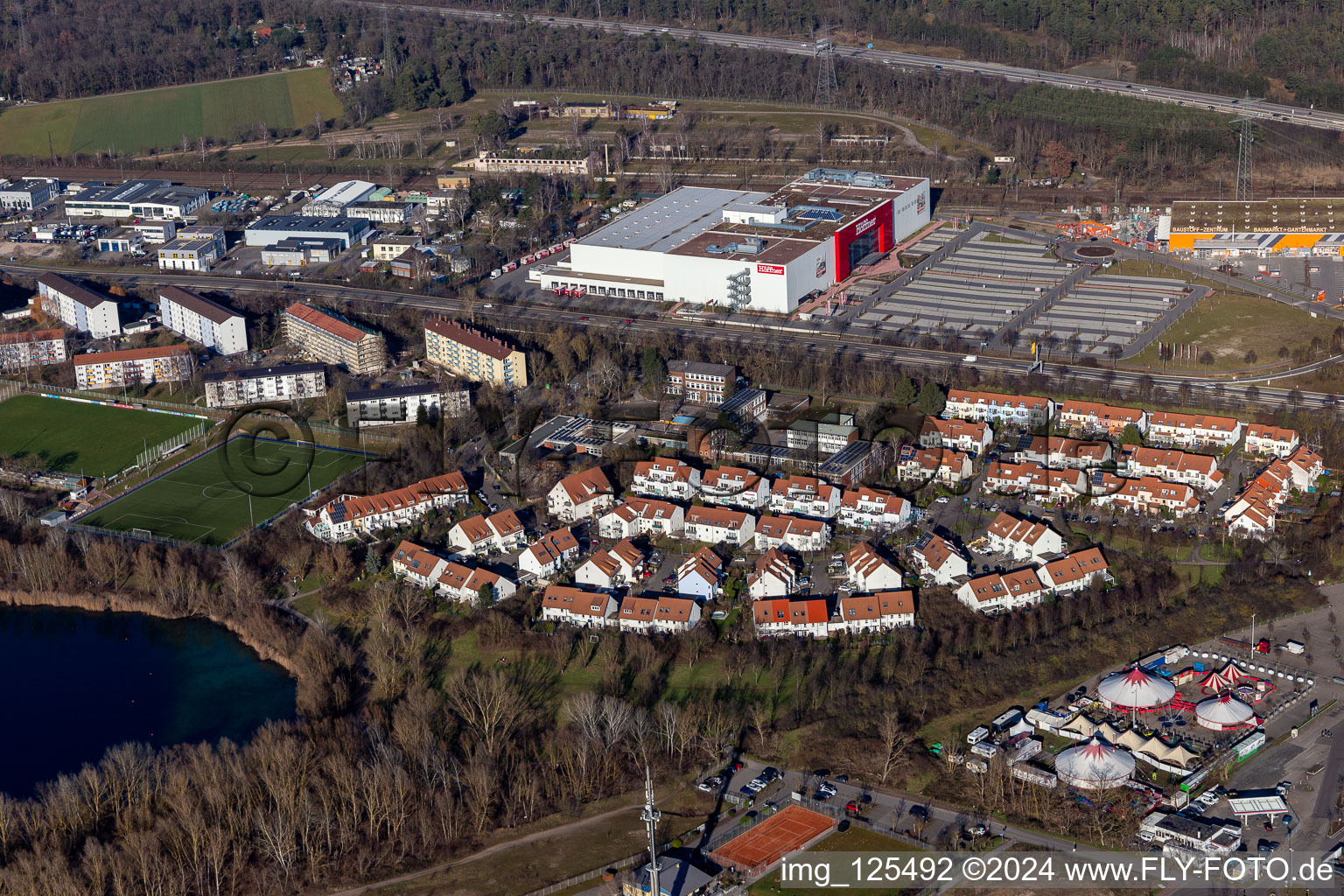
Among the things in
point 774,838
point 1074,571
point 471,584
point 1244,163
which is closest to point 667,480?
point 471,584

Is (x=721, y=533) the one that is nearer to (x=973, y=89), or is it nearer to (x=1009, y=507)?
(x=1009, y=507)

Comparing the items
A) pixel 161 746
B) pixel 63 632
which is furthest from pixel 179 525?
pixel 161 746

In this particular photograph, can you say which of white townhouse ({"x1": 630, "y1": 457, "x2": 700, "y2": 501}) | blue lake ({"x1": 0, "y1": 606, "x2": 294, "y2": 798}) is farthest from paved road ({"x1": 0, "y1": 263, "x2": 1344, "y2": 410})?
blue lake ({"x1": 0, "y1": 606, "x2": 294, "y2": 798})

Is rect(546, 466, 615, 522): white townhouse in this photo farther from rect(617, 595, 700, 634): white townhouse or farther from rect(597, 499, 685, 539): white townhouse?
rect(617, 595, 700, 634): white townhouse

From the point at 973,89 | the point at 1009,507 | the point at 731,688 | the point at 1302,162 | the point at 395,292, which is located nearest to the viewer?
the point at 731,688

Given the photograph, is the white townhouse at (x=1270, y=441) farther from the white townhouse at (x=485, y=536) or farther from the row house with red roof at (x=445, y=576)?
the row house with red roof at (x=445, y=576)

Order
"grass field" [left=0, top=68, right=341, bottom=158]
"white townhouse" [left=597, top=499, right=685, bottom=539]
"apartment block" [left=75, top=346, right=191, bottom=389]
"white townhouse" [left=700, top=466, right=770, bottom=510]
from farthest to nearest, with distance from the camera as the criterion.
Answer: "grass field" [left=0, top=68, right=341, bottom=158], "apartment block" [left=75, top=346, right=191, bottom=389], "white townhouse" [left=700, top=466, right=770, bottom=510], "white townhouse" [left=597, top=499, right=685, bottom=539]

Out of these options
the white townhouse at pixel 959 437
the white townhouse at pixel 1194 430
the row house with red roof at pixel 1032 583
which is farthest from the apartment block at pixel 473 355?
the white townhouse at pixel 1194 430
